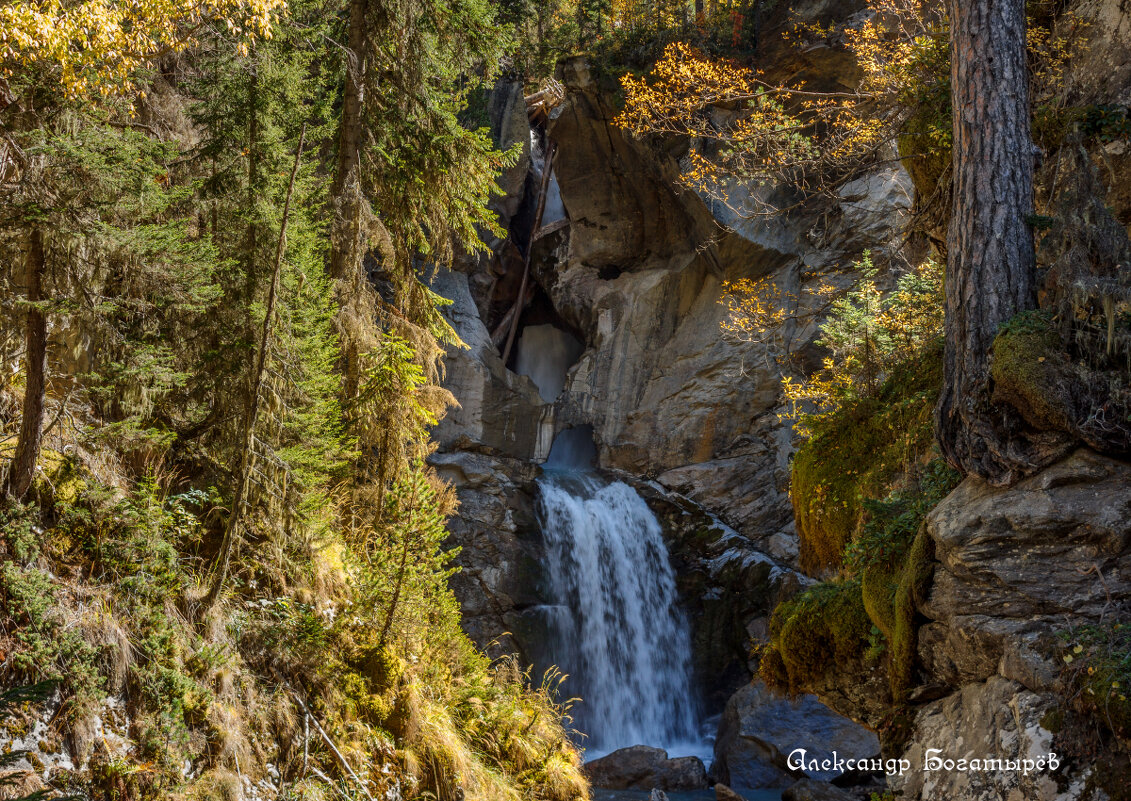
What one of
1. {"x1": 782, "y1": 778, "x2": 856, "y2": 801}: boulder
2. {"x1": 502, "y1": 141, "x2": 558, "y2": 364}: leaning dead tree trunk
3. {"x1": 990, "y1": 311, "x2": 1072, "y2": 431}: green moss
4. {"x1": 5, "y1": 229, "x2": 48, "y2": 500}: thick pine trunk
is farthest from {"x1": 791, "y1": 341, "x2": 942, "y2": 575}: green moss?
{"x1": 502, "y1": 141, "x2": 558, "y2": 364}: leaning dead tree trunk

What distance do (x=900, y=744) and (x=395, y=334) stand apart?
19.3 feet

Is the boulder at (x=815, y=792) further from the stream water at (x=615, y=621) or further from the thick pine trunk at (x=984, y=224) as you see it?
the thick pine trunk at (x=984, y=224)

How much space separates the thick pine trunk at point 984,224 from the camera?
5180 mm

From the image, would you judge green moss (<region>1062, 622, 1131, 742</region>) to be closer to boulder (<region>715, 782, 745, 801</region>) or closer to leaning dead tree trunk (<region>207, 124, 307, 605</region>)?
leaning dead tree trunk (<region>207, 124, 307, 605</region>)

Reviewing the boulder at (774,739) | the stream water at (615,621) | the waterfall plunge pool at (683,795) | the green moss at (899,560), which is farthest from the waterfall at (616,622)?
the green moss at (899,560)

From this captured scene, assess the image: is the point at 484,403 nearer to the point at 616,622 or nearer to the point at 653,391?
the point at 653,391

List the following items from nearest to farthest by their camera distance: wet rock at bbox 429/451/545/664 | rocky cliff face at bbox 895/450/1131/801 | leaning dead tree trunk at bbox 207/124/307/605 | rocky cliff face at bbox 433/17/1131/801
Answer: rocky cliff face at bbox 895/450/1131/801 → leaning dead tree trunk at bbox 207/124/307/605 → wet rock at bbox 429/451/545/664 → rocky cliff face at bbox 433/17/1131/801

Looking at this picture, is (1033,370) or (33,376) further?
(1033,370)

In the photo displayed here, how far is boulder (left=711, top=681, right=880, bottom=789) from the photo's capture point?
11.8 meters

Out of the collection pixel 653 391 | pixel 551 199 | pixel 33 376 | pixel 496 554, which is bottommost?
pixel 496 554

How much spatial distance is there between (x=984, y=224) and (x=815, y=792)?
8.03m

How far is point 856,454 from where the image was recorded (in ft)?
25.0

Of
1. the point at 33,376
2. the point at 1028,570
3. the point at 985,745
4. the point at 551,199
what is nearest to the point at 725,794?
the point at 985,745

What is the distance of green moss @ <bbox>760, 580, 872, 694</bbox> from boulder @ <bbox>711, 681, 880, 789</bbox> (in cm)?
617
